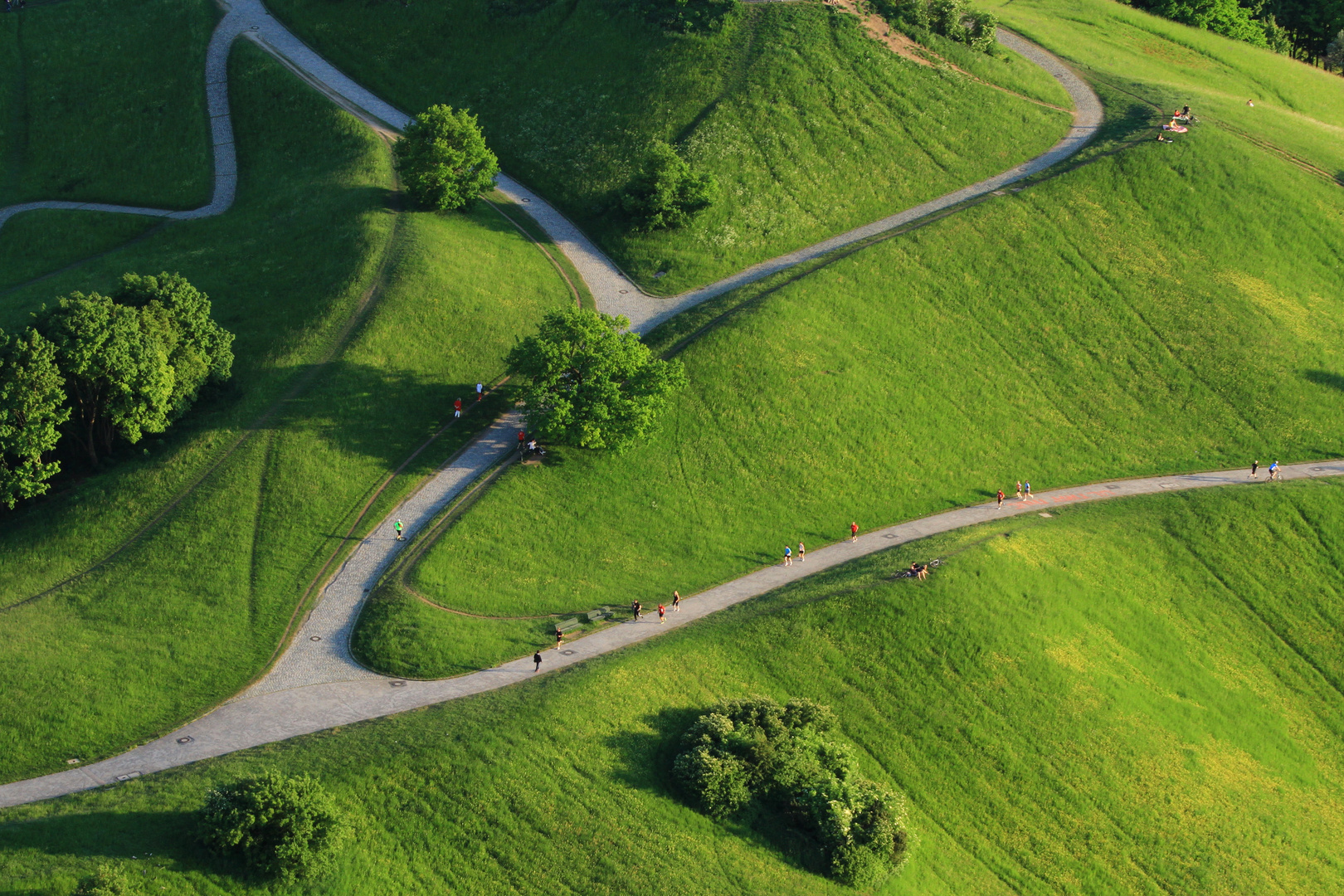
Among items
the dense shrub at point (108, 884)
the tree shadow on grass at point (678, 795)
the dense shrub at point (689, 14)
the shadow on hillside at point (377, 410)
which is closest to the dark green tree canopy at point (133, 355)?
the shadow on hillside at point (377, 410)

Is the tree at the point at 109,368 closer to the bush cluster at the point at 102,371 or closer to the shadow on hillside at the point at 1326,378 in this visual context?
the bush cluster at the point at 102,371

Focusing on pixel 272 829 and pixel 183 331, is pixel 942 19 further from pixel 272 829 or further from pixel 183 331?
pixel 272 829

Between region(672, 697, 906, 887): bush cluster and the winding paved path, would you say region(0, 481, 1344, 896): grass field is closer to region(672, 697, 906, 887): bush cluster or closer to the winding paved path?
region(672, 697, 906, 887): bush cluster

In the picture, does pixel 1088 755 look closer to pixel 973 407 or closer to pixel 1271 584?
pixel 1271 584

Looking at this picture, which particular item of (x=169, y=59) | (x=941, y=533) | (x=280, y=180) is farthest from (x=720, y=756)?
(x=169, y=59)

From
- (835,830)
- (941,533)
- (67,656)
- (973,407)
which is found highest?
(973,407)

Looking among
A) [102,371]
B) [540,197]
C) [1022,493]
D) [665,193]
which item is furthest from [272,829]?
[540,197]
